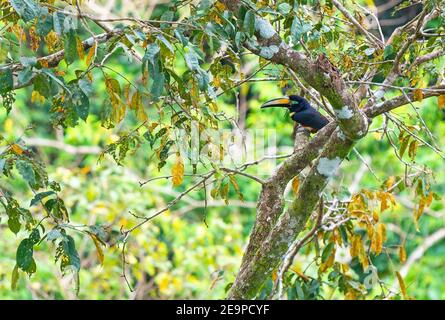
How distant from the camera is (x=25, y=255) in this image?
2500 mm

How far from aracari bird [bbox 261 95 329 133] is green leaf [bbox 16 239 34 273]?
1.81m

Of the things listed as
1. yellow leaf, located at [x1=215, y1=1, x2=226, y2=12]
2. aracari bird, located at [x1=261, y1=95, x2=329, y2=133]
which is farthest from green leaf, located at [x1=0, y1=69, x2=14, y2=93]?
aracari bird, located at [x1=261, y1=95, x2=329, y2=133]

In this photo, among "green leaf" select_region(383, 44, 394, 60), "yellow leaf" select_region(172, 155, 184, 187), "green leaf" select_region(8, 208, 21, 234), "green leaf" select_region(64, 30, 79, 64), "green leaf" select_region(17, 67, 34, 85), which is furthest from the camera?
"green leaf" select_region(383, 44, 394, 60)

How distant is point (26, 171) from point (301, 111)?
1916 mm

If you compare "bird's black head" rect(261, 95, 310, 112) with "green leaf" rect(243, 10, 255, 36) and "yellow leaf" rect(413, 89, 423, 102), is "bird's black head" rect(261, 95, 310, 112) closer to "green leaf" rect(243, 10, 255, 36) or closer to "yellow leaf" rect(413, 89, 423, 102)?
"yellow leaf" rect(413, 89, 423, 102)

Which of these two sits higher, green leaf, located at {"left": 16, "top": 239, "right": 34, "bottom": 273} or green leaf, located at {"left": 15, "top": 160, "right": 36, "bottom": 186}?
green leaf, located at {"left": 15, "top": 160, "right": 36, "bottom": 186}

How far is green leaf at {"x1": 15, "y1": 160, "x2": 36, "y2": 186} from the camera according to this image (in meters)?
2.47

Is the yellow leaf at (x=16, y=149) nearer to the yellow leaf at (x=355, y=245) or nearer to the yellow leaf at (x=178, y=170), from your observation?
the yellow leaf at (x=178, y=170)

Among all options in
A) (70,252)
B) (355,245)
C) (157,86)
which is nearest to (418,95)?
(355,245)

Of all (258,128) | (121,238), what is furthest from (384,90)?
(258,128)

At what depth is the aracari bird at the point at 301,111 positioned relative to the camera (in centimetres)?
403

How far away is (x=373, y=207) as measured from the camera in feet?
12.7

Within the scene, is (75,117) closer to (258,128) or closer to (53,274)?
(53,274)

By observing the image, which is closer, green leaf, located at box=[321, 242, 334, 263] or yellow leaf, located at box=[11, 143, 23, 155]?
yellow leaf, located at box=[11, 143, 23, 155]
